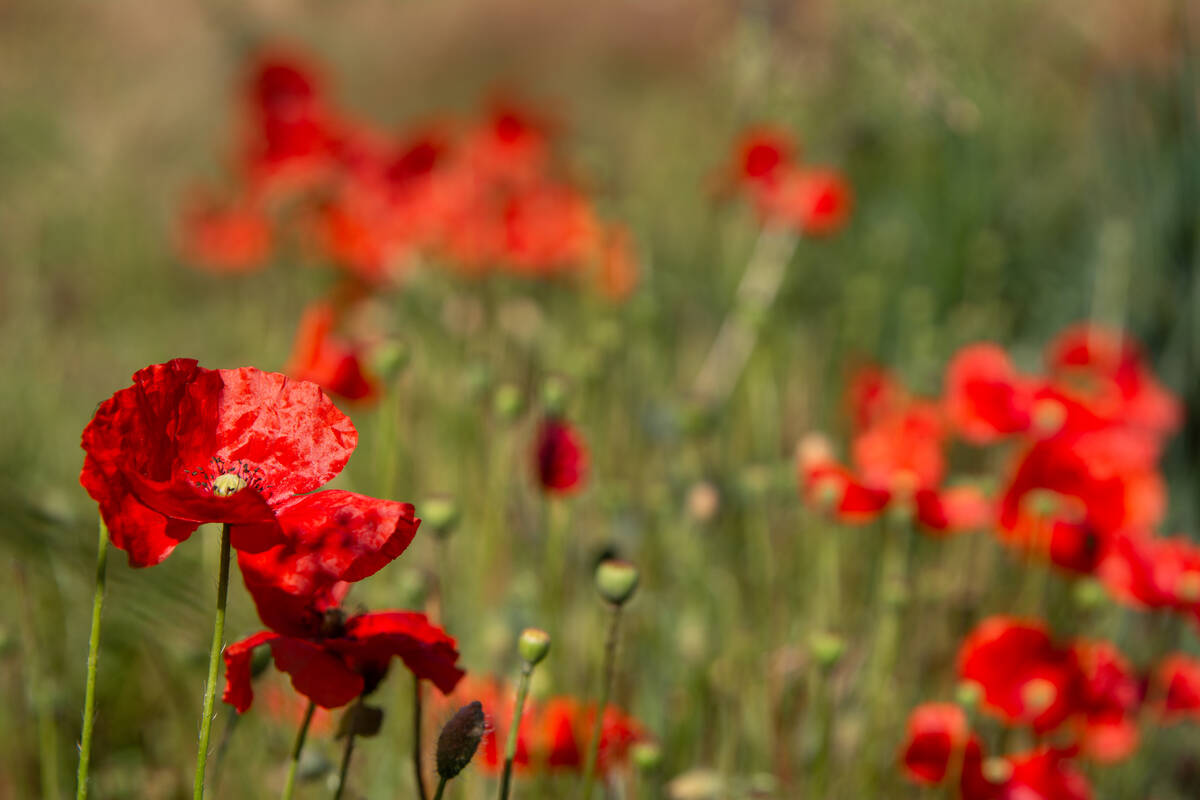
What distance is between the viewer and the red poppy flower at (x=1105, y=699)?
1016 millimetres

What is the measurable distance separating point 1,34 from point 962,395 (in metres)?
3.29

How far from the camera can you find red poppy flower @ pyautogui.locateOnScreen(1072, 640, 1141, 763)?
40.0 inches

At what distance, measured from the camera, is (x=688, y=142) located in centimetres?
359

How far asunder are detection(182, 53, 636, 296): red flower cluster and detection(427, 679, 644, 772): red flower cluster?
1216 mm

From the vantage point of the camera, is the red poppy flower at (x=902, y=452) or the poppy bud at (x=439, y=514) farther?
the red poppy flower at (x=902, y=452)

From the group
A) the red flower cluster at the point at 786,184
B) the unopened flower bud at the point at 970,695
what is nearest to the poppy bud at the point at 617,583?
the unopened flower bud at the point at 970,695

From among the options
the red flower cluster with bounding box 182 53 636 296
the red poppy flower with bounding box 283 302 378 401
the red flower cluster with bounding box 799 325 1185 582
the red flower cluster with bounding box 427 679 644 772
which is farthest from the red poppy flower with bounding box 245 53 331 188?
the red flower cluster with bounding box 427 679 644 772

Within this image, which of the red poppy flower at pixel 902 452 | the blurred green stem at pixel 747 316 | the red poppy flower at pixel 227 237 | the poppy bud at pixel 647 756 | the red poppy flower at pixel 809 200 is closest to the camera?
the poppy bud at pixel 647 756

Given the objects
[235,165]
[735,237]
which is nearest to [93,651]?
[235,165]

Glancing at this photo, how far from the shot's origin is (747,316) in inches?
59.5

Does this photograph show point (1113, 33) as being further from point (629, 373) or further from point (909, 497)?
point (909, 497)

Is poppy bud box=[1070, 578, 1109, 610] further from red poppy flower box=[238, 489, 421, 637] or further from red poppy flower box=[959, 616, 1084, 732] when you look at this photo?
red poppy flower box=[238, 489, 421, 637]

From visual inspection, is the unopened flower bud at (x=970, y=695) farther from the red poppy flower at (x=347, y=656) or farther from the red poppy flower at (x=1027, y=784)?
the red poppy flower at (x=347, y=656)

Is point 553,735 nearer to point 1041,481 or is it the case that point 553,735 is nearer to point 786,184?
point 1041,481
